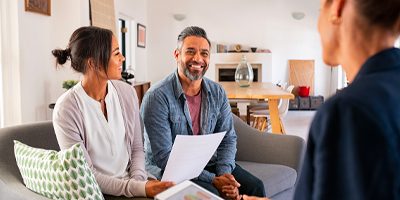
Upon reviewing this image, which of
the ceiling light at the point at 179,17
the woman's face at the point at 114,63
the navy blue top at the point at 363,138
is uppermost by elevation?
the ceiling light at the point at 179,17

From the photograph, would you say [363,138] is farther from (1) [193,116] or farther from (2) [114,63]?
(1) [193,116]

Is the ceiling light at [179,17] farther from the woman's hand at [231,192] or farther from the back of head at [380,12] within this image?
the back of head at [380,12]

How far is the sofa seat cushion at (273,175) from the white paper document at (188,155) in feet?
1.94

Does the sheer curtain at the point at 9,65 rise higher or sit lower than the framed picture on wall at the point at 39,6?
lower

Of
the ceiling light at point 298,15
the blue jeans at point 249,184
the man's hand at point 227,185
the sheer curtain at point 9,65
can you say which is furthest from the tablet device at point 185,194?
the ceiling light at point 298,15

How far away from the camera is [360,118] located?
0.54m

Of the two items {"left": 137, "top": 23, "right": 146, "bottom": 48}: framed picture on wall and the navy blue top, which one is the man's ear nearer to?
the navy blue top

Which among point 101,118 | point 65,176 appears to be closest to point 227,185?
→ point 101,118

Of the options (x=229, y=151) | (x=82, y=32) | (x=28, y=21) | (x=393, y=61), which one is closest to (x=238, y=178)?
(x=229, y=151)

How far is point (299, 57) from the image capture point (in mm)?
8734

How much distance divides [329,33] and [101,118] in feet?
3.77

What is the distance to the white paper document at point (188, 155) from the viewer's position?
155 centimetres

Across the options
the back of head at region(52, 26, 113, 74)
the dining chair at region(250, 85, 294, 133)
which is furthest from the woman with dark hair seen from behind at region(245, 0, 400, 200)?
the dining chair at region(250, 85, 294, 133)

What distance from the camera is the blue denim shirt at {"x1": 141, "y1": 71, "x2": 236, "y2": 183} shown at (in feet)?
6.26
